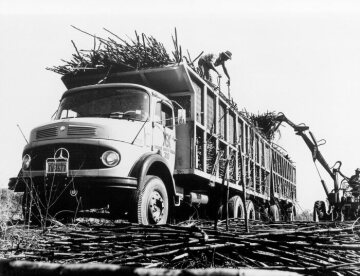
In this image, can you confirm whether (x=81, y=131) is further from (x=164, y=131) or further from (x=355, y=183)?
(x=355, y=183)

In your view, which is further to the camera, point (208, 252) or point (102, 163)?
point (102, 163)

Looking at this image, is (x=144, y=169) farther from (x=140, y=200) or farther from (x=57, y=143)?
(x=57, y=143)

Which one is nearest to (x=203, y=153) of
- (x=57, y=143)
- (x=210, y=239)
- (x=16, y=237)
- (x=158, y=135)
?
(x=158, y=135)

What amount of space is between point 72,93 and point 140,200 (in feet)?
8.63

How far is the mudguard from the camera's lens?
542 centimetres

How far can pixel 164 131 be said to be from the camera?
6.72 m

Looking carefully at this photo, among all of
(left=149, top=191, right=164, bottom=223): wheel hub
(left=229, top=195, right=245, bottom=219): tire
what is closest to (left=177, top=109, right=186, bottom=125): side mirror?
(left=149, top=191, right=164, bottom=223): wheel hub

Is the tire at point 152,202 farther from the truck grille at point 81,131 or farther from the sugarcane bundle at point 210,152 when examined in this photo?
the sugarcane bundle at point 210,152

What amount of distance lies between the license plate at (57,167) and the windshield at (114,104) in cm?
119

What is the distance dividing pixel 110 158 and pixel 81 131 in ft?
1.98

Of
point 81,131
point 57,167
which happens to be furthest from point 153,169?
point 57,167

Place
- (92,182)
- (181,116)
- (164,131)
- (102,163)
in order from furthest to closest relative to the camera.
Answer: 1. (164,131)
2. (181,116)
3. (102,163)
4. (92,182)

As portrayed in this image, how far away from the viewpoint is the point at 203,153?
290 inches

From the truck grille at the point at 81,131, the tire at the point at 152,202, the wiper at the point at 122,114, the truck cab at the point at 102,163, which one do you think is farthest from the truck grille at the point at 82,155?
the wiper at the point at 122,114
